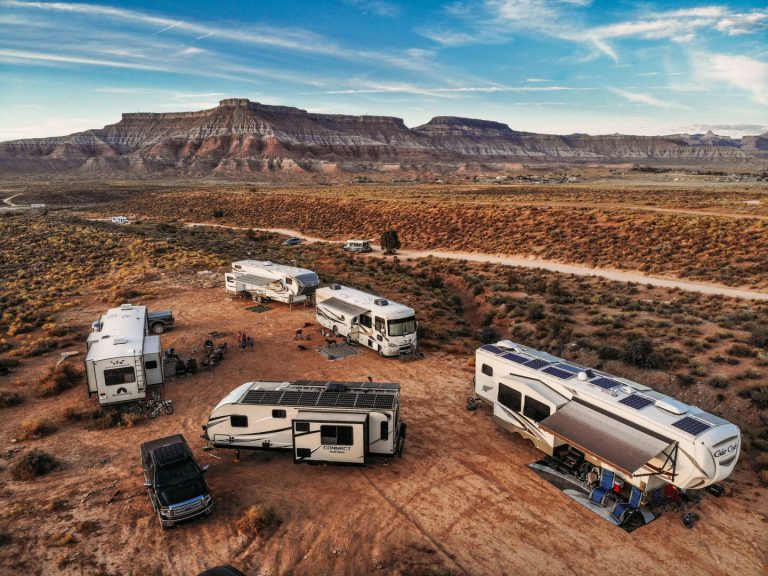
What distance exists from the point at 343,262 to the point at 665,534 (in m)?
36.9

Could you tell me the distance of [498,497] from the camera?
1295 centimetres

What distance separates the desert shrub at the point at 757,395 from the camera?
1658 cm

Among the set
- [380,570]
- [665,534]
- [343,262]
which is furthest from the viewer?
[343,262]

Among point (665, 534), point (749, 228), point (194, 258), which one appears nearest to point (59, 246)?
point (194, 258)

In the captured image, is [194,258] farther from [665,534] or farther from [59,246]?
[665,534]

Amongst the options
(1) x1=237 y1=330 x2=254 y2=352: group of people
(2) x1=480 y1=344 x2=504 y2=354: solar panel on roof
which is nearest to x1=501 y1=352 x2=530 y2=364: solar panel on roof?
(2) x1=480 y1=344 x2=504 y2=354: solar panel on roof

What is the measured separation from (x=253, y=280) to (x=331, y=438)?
2004 cm

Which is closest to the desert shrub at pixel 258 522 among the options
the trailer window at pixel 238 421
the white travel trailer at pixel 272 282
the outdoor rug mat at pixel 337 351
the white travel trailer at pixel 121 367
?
the trailer window at pixel 238 421

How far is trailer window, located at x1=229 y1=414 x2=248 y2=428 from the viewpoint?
14.1 metres

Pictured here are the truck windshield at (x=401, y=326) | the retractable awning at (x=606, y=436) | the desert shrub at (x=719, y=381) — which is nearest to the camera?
the retractable awning at (x=606, y=436)

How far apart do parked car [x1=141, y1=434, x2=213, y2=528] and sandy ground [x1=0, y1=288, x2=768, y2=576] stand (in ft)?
1.36

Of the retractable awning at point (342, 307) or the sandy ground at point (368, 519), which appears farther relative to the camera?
the retractable awning at point (342, 307)

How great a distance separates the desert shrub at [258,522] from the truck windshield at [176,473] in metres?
1.67

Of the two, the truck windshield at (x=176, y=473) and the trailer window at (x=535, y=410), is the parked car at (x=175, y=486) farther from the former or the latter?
the trailer window at (x=535, y=410)
